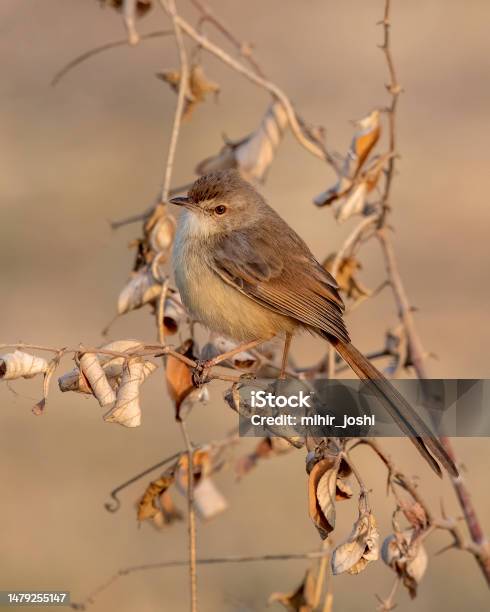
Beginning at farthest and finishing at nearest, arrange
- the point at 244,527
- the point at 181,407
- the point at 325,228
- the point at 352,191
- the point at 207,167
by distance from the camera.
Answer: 1. the point at 325,228
2. the point at 244,527
3. the point at 207,167
4. the point at 352,191
5. the point at 181,407

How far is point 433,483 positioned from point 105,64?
964 cm

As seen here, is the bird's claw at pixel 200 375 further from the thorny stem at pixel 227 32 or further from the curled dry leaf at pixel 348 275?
the thorny stem at pixel 227 32

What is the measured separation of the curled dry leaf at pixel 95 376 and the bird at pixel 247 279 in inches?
41.2

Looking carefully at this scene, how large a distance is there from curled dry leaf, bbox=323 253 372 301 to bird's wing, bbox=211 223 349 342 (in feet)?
0.30

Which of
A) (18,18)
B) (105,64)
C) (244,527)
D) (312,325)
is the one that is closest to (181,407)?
(312,325)

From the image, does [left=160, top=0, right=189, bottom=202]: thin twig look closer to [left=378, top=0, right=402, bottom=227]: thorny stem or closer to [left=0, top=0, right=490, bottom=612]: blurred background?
[left=378, top=0, right=402, bottom=227]: thorny stem

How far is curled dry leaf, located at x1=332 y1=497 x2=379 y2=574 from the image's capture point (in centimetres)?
318

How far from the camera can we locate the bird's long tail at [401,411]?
3.66 meters

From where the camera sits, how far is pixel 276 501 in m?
7.26

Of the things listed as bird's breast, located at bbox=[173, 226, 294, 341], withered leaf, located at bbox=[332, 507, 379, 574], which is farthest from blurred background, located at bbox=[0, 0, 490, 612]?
withered leaf, located at bbox=[332, 507, 379, 574]

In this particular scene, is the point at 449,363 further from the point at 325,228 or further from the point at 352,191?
the point at 352,191

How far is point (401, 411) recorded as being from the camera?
3914 mm

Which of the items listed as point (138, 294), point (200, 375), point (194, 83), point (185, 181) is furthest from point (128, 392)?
point (185, 181)

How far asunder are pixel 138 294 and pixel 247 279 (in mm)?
560
